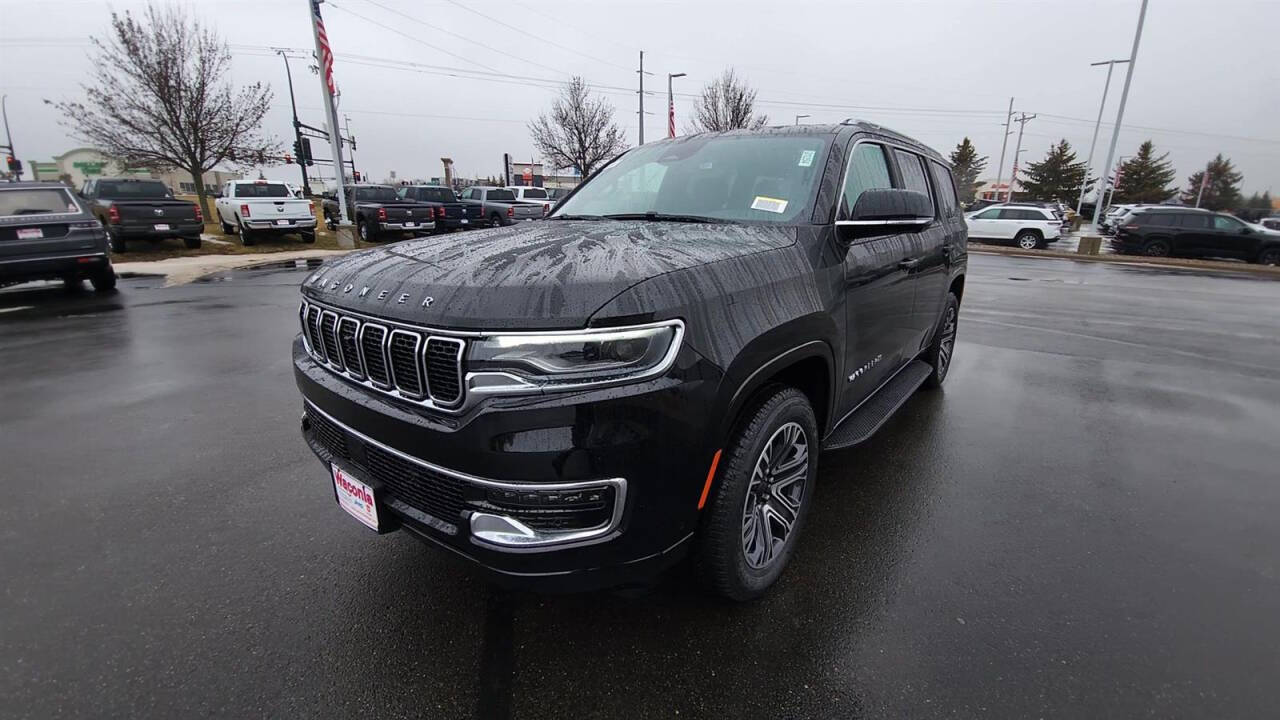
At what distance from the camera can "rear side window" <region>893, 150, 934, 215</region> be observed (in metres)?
3.73

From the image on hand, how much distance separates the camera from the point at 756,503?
2.31 metres

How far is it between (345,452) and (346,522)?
1016mm

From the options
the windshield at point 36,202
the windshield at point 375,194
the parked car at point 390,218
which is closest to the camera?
the windshield at point 36,202

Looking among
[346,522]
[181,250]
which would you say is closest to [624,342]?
[346,522]

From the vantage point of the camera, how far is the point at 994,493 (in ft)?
11.0

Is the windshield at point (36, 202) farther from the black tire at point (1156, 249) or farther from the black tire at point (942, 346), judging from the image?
the black tire at point (1156, 249)

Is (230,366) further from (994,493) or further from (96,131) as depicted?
(96,131)

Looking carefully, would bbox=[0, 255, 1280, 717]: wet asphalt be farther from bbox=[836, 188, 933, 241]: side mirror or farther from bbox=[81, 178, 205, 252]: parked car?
bbox=[81, 178, 205, 252]: parked car

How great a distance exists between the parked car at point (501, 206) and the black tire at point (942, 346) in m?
18.8

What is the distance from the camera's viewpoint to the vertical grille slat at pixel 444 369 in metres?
1.73

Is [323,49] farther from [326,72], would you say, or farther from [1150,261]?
[1150,261]

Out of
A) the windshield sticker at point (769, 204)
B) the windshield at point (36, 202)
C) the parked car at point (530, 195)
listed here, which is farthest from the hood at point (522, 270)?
the parked car at point (530, 195)

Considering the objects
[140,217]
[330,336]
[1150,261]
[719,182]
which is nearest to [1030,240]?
[1150,261]

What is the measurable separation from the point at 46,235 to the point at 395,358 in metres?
10.5
